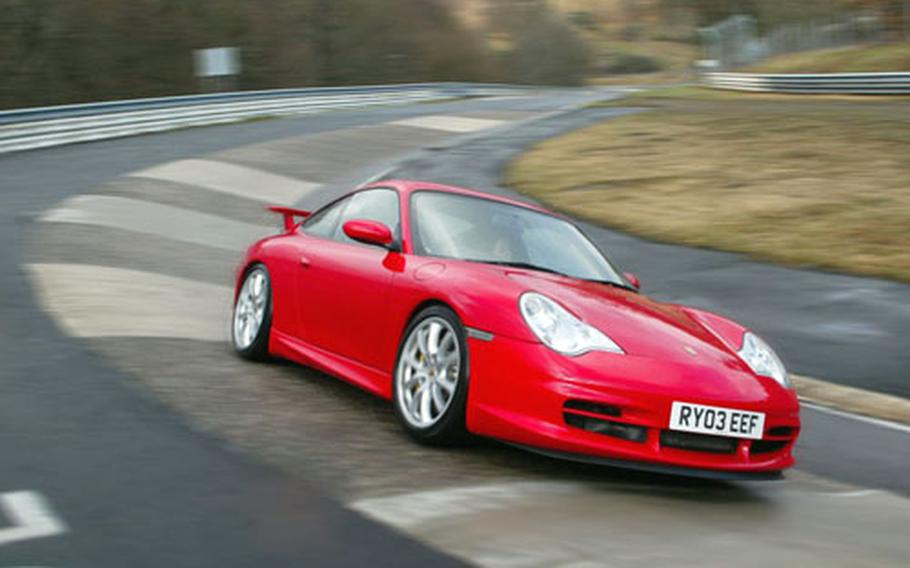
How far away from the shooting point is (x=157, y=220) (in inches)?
549

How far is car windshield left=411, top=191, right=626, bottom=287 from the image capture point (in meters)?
6.27

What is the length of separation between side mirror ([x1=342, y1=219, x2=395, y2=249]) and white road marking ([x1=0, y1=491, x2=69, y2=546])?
222cm

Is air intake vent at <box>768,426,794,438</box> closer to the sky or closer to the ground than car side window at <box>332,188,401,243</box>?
closer to the ground

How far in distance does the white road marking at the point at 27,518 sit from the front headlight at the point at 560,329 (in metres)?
2.18

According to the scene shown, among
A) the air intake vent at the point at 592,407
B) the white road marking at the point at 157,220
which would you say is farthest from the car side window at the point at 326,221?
the white road marking at the point at 157,220

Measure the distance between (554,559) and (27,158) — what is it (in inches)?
724

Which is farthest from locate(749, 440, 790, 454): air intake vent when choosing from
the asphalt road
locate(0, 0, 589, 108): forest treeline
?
locate(0, 0, 589, 108): forest treeline

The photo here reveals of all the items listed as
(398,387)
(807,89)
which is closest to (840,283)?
(398,387)

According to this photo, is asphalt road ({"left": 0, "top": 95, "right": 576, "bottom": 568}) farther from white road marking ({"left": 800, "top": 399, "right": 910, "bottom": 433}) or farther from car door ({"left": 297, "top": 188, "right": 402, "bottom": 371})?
white road marking ({"left": 800, "top": 399, "right": 910, "bottom": 433})

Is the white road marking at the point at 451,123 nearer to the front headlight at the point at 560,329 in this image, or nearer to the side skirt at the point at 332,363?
the side skirt at the point at 332,363

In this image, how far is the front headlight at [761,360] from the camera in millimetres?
5742

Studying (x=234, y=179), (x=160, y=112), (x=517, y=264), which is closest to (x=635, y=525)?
(x=517, y=264)

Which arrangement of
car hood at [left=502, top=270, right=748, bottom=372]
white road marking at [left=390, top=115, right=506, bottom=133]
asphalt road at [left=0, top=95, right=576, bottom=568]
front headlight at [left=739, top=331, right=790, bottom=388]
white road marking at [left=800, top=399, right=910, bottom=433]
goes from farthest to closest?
white road marking at [left=390, top=115, right=506, bottom=133] < white road marking at [left=800, top=399, right=910, bottom=433] < front headlight at [left=739, top=331, right=790, bottom=388] < car hood at [left=502, top=270, right=748, bottom=372] < asphalt road at [left=0, top=95, right=576, bottom=568]

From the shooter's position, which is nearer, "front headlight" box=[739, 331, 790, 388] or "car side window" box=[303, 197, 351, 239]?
"front headlight" box=[739, 331, 790, 388]
